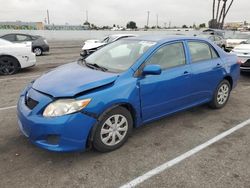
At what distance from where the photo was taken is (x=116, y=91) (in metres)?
3.28

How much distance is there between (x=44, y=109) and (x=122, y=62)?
142 cm

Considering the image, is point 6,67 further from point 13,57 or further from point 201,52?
point 201,52

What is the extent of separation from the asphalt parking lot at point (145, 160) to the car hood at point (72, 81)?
90cm

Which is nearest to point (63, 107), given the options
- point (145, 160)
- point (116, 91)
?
point (116, 91)

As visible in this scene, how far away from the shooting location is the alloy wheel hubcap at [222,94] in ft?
16.8

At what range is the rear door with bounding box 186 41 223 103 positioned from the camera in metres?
4.42

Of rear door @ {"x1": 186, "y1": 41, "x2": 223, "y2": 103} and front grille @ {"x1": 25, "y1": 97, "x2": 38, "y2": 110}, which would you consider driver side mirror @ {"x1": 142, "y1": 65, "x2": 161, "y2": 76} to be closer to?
rear door @ {"x1": 186, "y1": 41, "x2": 223, "y2": 103}

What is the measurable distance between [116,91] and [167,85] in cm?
99

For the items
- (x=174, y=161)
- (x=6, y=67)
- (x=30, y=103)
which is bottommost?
(x=174, y=161)

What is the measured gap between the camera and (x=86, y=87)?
3.14 metres

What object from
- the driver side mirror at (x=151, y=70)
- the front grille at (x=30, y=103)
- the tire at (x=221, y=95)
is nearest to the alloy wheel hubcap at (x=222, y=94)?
the tire at (x=221, y=95)

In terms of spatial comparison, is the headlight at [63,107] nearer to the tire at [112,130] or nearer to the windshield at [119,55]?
the tire at [112,130]

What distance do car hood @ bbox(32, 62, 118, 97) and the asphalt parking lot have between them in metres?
0.90

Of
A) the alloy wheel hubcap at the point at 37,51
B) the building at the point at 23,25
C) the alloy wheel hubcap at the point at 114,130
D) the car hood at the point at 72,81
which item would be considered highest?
the building at the point at 23,25
